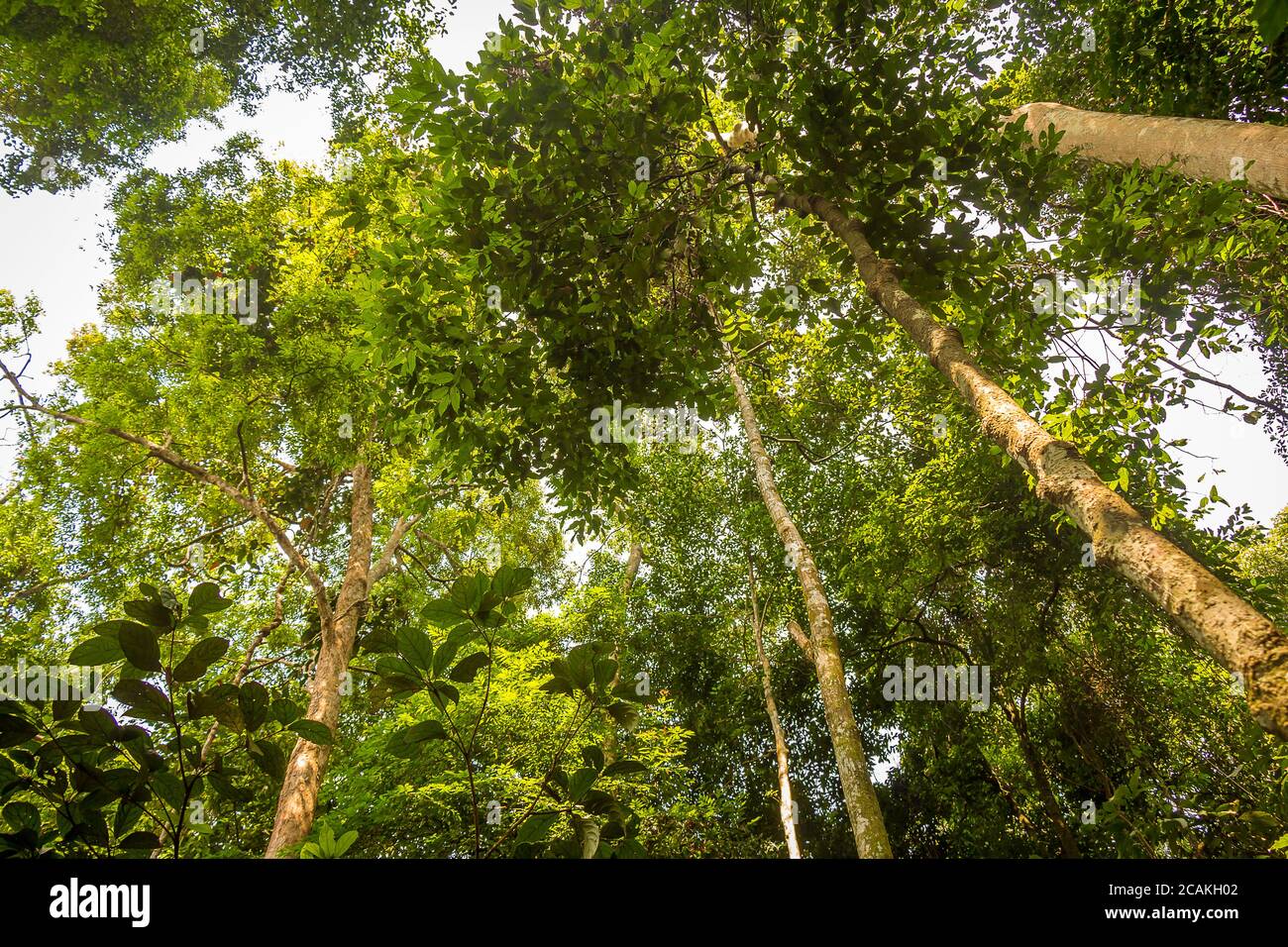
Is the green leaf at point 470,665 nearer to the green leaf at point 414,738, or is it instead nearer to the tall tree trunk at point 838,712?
the green leaf at point 414,738

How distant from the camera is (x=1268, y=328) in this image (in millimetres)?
7348

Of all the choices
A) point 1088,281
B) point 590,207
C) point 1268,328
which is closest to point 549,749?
point 590,207

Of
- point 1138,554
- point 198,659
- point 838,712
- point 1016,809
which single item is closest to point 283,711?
point 198,659

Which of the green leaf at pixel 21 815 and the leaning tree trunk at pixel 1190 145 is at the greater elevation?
the leaning tree trunk at pixel 1190 145

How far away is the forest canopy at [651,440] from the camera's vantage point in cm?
172

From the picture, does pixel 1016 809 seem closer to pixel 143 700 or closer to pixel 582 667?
pixel 582 667

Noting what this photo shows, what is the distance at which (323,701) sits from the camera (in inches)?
312

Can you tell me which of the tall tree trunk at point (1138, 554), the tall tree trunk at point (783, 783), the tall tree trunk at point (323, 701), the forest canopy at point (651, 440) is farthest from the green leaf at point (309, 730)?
the tall tree trunk at point (783, 783)

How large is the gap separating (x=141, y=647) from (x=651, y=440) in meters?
12.8

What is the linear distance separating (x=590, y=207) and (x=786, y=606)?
36.7 feet

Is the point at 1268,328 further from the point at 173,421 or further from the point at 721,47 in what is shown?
the point at 173,421

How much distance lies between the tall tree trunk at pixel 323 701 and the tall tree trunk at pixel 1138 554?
6861 mm

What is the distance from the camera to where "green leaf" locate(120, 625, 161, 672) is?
1.02m
